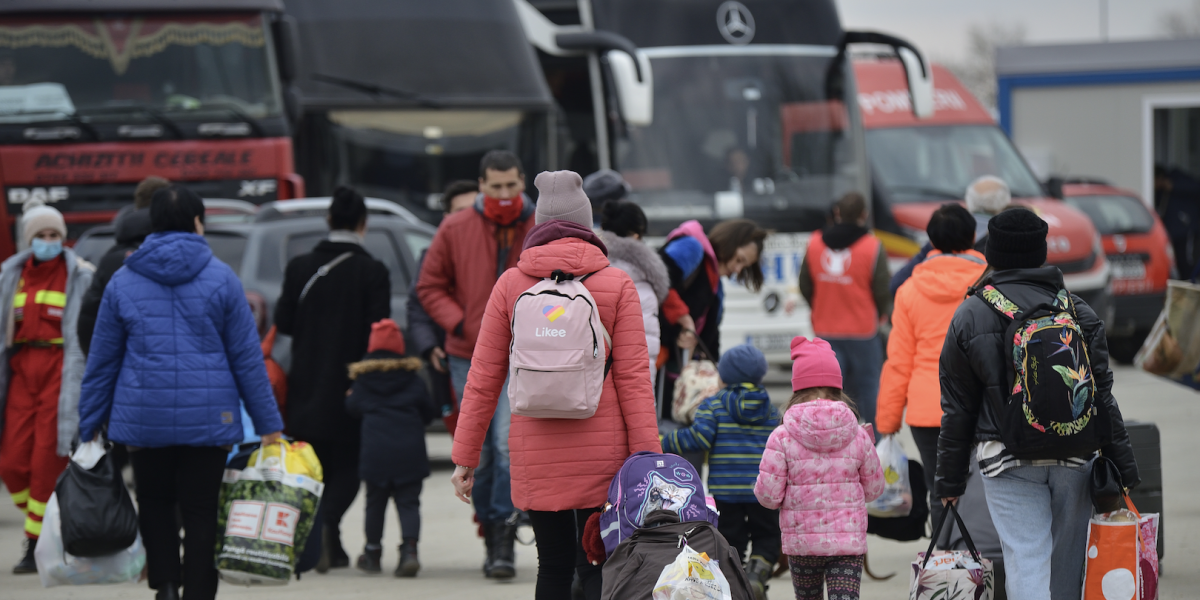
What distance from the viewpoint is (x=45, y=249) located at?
7.07m

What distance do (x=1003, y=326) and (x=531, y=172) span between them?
918cm

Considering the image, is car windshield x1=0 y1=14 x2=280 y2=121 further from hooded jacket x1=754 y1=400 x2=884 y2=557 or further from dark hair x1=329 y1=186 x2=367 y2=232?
hooded jacket x1=754 y1=400 x2=884 y2=557

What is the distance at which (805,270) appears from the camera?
9297 mm

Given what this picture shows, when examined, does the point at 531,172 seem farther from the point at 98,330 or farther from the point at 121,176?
the point at 98,330

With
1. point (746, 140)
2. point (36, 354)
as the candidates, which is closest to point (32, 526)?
point (36, 354)

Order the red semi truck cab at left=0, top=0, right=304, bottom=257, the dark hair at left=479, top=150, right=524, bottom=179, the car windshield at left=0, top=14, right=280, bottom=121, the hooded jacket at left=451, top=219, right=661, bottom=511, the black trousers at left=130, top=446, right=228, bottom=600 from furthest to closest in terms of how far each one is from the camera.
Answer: the car windshield at left=0, top=14, right=280, bottom=121
the red semi truck cab at left=0, top=0, right=304, bottom=257
the dark hair at left=479, top=150, right=524, bottom=179
the black trousers at left=130, top=446, right=228, bottom=600
the hooded jacket at left=451, top=219, right=661, bottom=511

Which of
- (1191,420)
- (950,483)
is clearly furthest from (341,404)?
(1191,420)

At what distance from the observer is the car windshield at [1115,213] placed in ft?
53.4

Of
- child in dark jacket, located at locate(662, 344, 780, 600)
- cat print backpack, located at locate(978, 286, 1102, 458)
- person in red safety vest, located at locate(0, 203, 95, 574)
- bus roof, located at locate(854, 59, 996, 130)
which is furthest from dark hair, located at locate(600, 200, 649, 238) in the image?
bus roof, located at locate(854, 59, 996, 130)

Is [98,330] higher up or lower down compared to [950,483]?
higher up

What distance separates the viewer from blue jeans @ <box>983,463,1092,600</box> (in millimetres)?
4391

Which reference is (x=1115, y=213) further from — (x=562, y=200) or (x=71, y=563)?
(x=71, y=563)

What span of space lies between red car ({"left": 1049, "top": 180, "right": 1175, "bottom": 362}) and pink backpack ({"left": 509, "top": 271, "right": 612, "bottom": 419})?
12.4 metres

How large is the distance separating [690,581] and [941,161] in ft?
39.6
